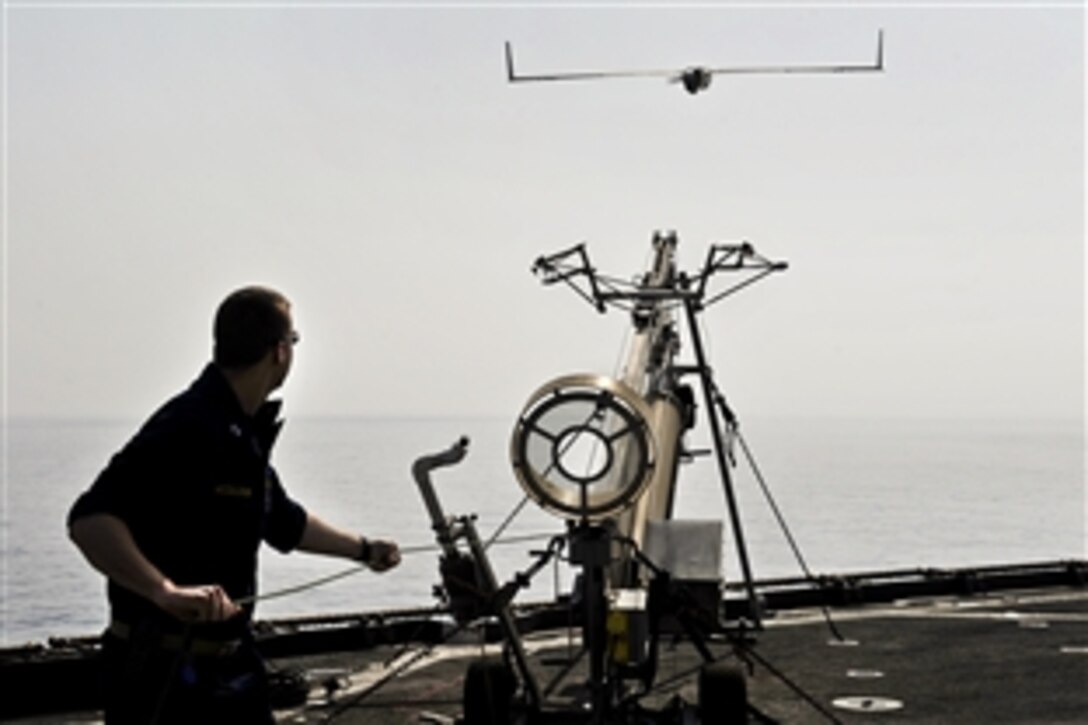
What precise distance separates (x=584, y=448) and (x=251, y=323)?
3950 mm

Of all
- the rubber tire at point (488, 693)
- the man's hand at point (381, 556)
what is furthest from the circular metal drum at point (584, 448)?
the man's hand at point (381, 556)

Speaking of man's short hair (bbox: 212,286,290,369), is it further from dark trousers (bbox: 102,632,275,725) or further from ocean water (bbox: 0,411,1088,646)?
ocean water (bbox: 0,411,1088,646)

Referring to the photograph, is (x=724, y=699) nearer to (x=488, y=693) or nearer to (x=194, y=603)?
(x=488, y=693)

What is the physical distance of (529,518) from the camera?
61.2m

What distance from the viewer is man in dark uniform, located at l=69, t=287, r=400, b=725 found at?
182 inches

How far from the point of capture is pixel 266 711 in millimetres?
4969

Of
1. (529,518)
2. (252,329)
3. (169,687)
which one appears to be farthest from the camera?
(529,518)

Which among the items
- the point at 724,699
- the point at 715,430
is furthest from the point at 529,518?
the point at 724,699

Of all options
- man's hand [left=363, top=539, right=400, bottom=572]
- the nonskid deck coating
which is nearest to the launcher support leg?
the nonskid deck coating

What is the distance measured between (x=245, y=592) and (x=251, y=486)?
318 mm

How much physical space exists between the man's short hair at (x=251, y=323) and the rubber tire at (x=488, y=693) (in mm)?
4400

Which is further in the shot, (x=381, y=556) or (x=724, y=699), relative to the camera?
(x=724, y=699)

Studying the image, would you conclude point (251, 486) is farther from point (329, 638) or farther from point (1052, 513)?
point (1052, 513)

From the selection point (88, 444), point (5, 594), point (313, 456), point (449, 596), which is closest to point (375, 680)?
point (449, 596)
